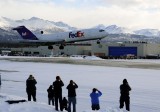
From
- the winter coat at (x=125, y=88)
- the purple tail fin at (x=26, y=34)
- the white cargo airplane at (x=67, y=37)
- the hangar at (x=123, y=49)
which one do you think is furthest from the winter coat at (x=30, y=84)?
the hangar at (x=123, y=49)

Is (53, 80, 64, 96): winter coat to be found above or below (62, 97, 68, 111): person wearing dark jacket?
above

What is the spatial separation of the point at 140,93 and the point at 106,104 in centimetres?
614

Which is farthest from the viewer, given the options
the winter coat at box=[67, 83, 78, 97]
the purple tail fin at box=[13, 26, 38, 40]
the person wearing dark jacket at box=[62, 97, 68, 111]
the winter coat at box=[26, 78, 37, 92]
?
the purple tail fin at box=[13, 26, 38, 40]

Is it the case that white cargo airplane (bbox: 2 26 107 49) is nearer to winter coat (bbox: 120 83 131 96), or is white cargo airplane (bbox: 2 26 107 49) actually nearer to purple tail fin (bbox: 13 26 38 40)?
purple tail fin (bbox: 13 26 38 40)

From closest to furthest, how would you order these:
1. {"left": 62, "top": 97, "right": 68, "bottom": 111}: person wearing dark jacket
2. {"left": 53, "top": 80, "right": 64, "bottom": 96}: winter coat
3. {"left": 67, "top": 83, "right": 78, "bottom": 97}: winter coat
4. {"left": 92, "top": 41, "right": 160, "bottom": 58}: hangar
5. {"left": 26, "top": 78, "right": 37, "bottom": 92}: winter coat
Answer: {"left": 67, "top": 83, "right": 78, "bottom": 97}: winter coat → {"left": 53, "top": 80, "right": 64, "bottom": 96}: winter coat → {"left": 62, "top": 97, "right": 68, "bottom": 111}: person wearing dark jacket → {"left": 26, "top": 78, "right": 37, "bottom": 92}: winter coat → {"left": 92, "top": 41, "right": 160, "bottom": 58}: hangar

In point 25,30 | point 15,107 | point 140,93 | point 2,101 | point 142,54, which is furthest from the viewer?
point 142,54

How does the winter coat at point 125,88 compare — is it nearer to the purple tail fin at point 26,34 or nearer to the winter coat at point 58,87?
the winter coat at point 58,87

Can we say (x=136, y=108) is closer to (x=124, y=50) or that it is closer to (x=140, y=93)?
(x=140, y=93)

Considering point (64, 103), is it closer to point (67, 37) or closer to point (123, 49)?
point (67, 37)

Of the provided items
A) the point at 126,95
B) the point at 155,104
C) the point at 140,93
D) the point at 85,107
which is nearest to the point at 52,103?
the point at 85,107

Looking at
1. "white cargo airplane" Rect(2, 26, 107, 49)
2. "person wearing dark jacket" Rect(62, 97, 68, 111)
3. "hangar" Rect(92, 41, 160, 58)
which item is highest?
"white cargo airplane" Rect(2, 26, 107, 49)

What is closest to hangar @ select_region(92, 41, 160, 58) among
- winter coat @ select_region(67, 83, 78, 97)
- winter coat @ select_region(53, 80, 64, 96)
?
winter coat @ select_region(53, 80, 64, 96)

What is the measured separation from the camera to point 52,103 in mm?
21859

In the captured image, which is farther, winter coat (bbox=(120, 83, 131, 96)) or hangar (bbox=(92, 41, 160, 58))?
hangar (bbox=(92, 41, 160, 58))
